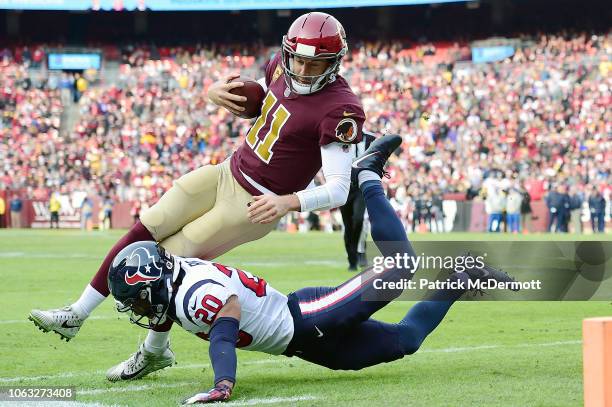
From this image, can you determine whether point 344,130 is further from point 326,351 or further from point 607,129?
point 607,129

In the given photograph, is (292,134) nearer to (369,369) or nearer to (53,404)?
(369,369)

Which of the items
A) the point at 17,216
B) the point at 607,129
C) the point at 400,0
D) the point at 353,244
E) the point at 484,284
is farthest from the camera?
the point at 400,0

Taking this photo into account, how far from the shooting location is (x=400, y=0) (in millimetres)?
32969

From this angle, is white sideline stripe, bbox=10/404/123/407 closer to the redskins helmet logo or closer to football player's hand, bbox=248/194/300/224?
football player's hand, bbox=248/194/300/224

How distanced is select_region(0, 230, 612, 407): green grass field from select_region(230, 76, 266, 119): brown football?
53.1 inches

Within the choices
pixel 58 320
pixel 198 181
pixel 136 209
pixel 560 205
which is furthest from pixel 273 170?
pixel 136 209

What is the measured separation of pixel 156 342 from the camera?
490 centimetres

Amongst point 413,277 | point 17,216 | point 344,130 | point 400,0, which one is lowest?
point 17,216

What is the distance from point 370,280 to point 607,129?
22676 millimetres

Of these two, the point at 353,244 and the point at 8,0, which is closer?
the point at 353,244

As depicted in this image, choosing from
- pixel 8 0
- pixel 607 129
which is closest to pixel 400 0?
pixel 607 129

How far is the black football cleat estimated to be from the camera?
5.59m

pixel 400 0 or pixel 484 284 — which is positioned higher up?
pixel 400 0

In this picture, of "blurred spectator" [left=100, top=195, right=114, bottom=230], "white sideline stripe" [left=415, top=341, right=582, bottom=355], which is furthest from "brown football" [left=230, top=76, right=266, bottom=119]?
"blurred spectator" [left=100, top=195, right=114, bottom=230]
